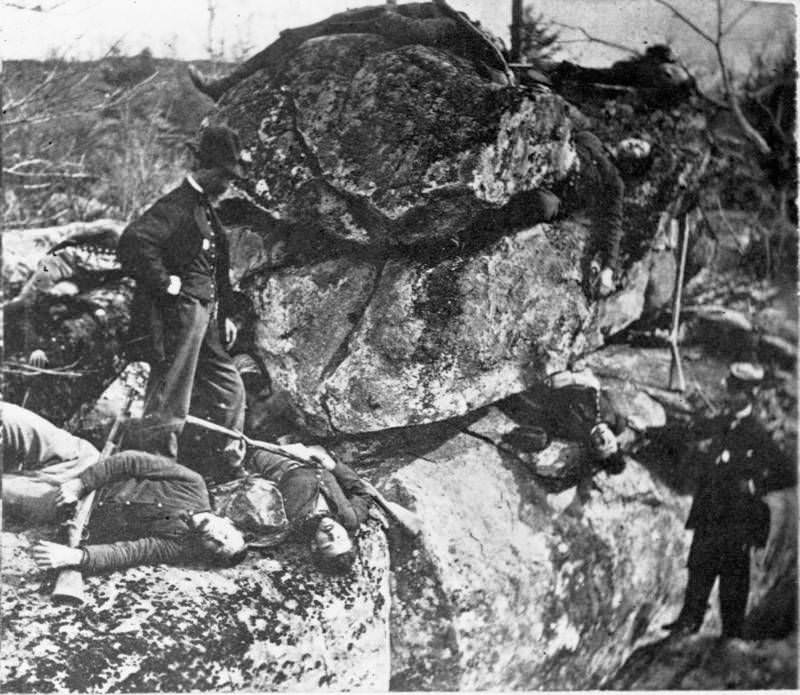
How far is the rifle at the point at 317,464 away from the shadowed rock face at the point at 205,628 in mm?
108

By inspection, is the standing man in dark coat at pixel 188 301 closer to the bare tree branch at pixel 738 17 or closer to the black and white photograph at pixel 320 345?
the black and white photograph at pixel 320 345

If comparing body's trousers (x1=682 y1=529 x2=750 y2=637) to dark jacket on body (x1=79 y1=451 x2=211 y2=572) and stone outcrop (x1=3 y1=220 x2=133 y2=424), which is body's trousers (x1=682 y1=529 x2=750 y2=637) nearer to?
→ dark jacket on body (x1=79 y1=451 x2=211 y2=572)

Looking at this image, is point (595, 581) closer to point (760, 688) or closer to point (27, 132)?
point (760, 688)

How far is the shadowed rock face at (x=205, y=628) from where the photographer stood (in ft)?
9.59

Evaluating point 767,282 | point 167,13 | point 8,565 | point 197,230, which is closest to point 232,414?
point 197,230

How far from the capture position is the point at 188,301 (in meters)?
3.24

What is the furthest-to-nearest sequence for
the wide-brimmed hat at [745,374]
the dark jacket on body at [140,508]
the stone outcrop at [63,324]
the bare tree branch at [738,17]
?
1. the wide-brimmed hat at [745,374]
2. the bare tree branch at [738,17]
3. the stone outcrop at [63,324]
4. the dark jacket on body at [140,508]

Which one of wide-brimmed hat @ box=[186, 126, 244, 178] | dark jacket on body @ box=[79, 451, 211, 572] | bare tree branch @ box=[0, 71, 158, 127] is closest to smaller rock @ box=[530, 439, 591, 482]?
dark jacket on body @ box=[79, 451, 211, 572]

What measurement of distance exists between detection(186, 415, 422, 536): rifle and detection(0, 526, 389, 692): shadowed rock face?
11 cm

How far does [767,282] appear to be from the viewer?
405cm

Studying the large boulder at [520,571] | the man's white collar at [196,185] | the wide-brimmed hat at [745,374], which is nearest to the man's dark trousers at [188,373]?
the man's white collar at [196,185]

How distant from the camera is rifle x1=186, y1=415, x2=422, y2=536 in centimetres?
322

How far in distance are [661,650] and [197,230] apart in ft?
9.63

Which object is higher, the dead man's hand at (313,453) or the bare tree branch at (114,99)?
the bare tree branch at (114,99)
